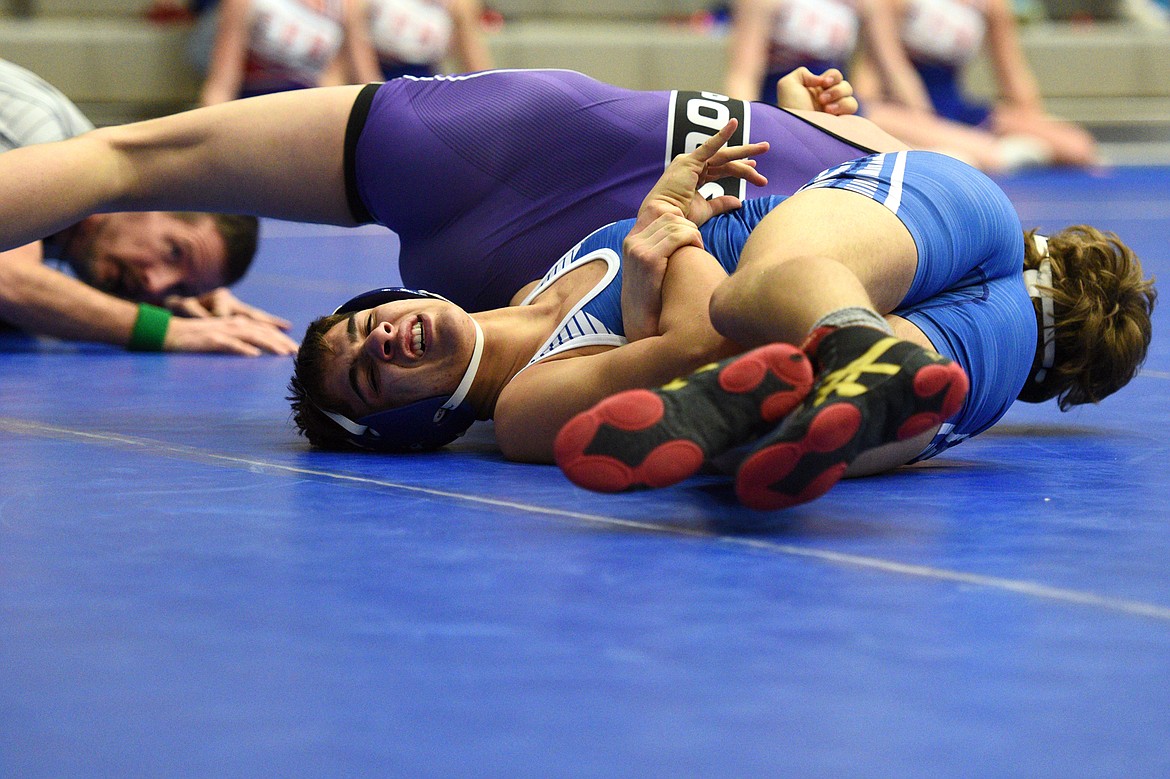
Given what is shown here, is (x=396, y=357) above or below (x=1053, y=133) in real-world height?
below

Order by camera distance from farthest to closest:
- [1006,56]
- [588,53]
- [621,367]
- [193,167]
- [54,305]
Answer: [588,53] → [1006,56] → [54,305] → [193,167] → [621,367]

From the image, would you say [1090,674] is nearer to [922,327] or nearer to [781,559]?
[781,559]

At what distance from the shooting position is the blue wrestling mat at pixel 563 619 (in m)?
1.07

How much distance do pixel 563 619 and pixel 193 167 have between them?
4.55 feet

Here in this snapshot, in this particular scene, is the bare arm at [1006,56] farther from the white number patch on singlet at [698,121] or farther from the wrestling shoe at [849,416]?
the wrestling shoe at [849,416]

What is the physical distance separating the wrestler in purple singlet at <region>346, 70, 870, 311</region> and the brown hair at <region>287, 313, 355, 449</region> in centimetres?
37

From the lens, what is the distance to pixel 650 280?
6.60 feet

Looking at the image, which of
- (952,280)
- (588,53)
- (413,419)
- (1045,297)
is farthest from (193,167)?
(588,53)

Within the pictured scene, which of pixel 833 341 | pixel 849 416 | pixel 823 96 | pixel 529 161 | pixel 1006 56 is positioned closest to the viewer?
pixel 849 416

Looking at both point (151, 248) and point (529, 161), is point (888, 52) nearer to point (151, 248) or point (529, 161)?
point (151, 248)

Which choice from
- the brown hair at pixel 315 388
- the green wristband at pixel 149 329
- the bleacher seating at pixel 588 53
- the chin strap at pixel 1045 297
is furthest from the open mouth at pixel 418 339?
the bleacher seating at pixel 588 53

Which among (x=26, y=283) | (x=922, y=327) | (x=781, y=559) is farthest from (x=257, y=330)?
(x=781, y=559)

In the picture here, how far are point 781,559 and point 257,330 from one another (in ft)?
6.91

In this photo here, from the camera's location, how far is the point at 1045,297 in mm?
2166
